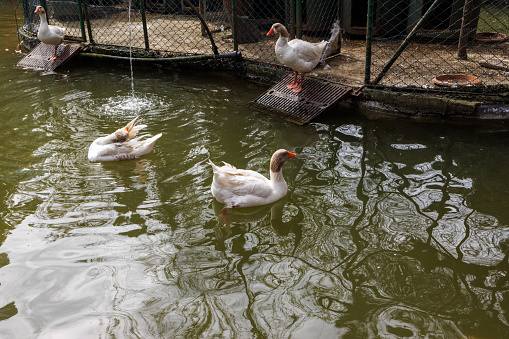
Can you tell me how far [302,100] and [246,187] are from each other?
2834mm

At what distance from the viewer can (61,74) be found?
29.9ft

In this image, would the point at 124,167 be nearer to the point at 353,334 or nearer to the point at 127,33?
the point at 353,334

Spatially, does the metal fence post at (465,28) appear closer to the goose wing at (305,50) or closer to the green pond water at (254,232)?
the green pond water at (254,232)

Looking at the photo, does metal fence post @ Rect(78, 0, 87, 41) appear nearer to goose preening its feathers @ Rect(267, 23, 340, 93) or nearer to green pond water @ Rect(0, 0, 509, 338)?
green pond water @ Rect(0, 0, 509, 338)

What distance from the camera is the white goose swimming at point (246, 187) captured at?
15.5 feet

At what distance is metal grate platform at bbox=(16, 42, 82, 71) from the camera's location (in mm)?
9305

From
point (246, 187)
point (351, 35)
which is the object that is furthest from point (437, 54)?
point (246, 187)

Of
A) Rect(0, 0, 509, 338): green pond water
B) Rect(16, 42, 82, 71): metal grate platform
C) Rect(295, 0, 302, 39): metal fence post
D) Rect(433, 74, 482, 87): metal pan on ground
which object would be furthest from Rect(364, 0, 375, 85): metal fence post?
Rect(16, 42, 82, 71): metal grate platform

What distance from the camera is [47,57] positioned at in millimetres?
9539

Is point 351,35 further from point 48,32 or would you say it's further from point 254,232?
point 254,232

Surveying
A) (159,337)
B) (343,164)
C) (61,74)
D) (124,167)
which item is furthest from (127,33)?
(159,337)

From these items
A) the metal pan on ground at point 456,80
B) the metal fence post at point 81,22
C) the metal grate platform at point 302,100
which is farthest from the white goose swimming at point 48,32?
the metal pan on ground at point 456,80

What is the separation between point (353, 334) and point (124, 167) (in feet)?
11.8

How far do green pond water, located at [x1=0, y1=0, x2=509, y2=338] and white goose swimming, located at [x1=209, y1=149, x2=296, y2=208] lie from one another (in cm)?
14
